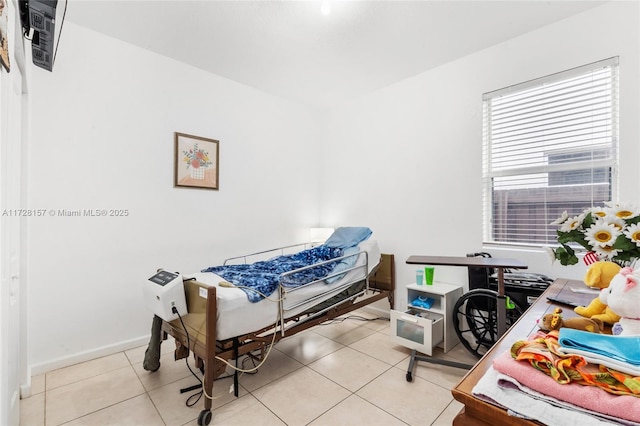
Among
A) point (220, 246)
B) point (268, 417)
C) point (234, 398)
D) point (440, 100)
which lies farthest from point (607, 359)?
point (220, 246)

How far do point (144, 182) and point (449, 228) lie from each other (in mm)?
2995

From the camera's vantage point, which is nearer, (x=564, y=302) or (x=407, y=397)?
(x=564, y=302)

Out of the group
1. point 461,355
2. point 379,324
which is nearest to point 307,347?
point 379,324

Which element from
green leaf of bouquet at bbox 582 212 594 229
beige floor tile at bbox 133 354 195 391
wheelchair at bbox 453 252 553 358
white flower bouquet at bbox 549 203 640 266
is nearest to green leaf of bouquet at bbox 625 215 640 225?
white flower bouquet at bbox 549 203 640 266

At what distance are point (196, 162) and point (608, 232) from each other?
10.2 feet

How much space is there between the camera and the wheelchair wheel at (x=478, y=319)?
2373 mm

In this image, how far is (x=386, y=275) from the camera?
341 cm

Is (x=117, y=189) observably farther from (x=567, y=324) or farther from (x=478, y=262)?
(x=567, y=324)

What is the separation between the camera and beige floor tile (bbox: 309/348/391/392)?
2.15 metres

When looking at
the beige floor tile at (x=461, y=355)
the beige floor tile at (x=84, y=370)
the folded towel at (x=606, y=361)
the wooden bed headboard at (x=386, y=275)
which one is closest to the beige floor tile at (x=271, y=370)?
the beige floor tile at (x=84, y=370)

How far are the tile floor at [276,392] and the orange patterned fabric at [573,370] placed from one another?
1.34m

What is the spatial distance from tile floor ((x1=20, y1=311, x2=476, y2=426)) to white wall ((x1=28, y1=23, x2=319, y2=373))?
1.35 feet

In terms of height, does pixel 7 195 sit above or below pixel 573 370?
above

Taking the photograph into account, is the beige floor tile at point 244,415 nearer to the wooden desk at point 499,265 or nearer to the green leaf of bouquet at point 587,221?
the wooden desk at point 499,265
